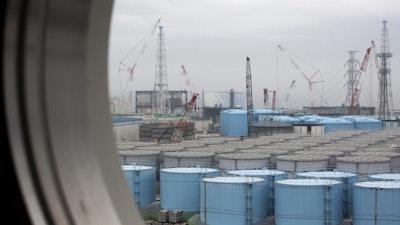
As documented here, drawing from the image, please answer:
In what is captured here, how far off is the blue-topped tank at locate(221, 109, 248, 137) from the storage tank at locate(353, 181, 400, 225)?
15.4 meters

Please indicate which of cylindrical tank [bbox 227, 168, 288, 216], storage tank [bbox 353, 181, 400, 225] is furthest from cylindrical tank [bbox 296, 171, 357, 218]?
storage tank [bbox 353, 181, 400, 225]

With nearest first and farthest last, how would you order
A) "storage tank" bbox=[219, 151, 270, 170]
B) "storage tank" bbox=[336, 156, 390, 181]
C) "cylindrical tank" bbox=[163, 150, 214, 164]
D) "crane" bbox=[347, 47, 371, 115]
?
"storage tank" bbox=[336, 156, 390, 181]
"storage tank" bbox=[219, 151, 270, 170]
"cylindrical tank" bbox=[163, 150, 214, 164]
"crane" bbox=[347, 47, 371, 115]

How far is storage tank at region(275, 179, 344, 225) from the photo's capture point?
671 centimetres

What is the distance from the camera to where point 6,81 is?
1.06 m

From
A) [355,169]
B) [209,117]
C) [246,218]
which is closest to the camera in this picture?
[246,218]

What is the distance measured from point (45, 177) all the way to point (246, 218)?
6.13 metres

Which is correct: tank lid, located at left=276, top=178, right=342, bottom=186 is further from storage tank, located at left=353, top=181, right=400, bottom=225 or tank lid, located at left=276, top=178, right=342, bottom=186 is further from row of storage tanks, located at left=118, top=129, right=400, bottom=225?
storage tank, located at left=353, top=181, right=400, bottom=225

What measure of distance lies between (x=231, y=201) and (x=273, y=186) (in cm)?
74

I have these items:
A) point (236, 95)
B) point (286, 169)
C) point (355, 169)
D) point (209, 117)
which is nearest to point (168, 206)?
point (286, 169)

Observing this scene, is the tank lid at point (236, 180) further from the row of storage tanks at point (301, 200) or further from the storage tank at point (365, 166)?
the storage tank at point (365, 166)

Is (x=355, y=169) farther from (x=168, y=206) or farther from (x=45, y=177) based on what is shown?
(x=45, y=177)

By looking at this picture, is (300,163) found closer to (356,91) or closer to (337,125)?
(337,125)

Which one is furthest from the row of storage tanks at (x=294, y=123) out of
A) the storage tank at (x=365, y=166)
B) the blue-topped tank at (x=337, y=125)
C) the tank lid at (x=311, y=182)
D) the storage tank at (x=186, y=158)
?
the tank lid at (x=311, y=182)

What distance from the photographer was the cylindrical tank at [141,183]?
8789 mm
